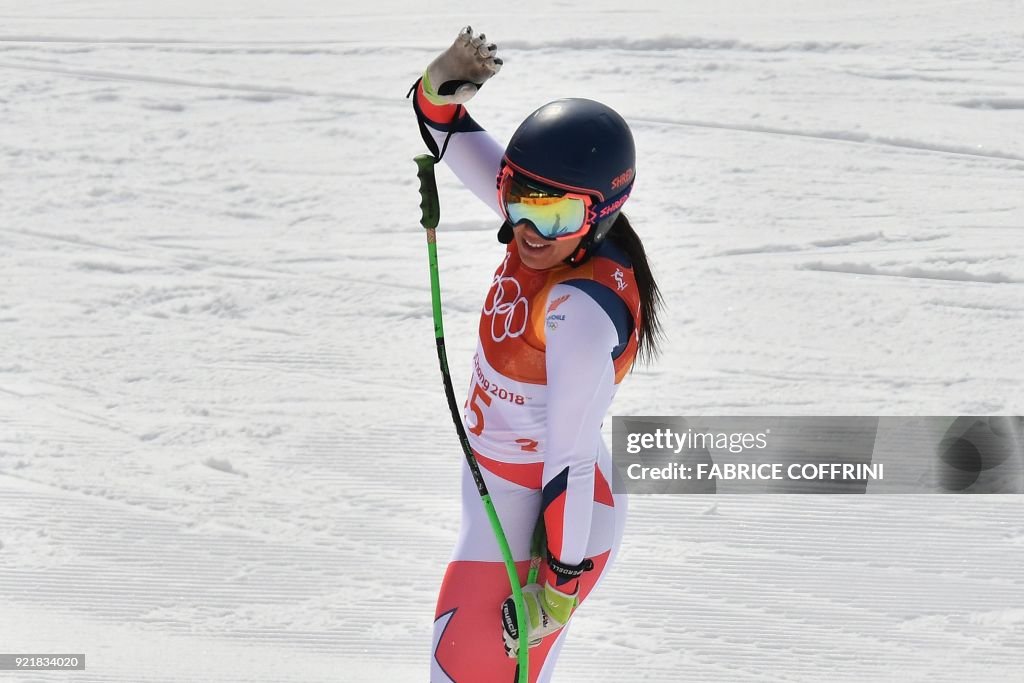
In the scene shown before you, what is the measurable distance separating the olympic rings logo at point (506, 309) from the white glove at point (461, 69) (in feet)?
1.52

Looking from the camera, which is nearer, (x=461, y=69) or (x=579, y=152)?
(x=579, y=152)

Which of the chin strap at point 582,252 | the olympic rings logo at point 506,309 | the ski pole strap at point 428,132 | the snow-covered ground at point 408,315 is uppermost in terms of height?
the ski pole strap at point 428,132

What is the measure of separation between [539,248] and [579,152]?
257mm

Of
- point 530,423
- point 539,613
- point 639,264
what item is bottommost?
point 539,613

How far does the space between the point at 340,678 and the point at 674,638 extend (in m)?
1.17

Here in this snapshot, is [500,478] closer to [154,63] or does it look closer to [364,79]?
[364,79]

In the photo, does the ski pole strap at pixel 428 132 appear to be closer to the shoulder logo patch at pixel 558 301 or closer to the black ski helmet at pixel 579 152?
the black ski helmet at pixel 579 152

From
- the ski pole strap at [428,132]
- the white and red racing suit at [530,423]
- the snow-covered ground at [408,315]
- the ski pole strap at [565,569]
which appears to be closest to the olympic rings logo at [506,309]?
the white and red racing suit at [530,423]

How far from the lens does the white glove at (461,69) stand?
2770mm

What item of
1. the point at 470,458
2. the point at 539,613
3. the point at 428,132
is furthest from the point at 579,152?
the point at 539,613

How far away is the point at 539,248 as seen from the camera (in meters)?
2.66

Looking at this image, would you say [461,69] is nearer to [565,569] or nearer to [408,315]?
[565,569]

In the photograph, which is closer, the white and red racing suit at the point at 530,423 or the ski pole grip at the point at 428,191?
the white and red racing suit at the point at 530,423

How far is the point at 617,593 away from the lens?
4082 millimetres
